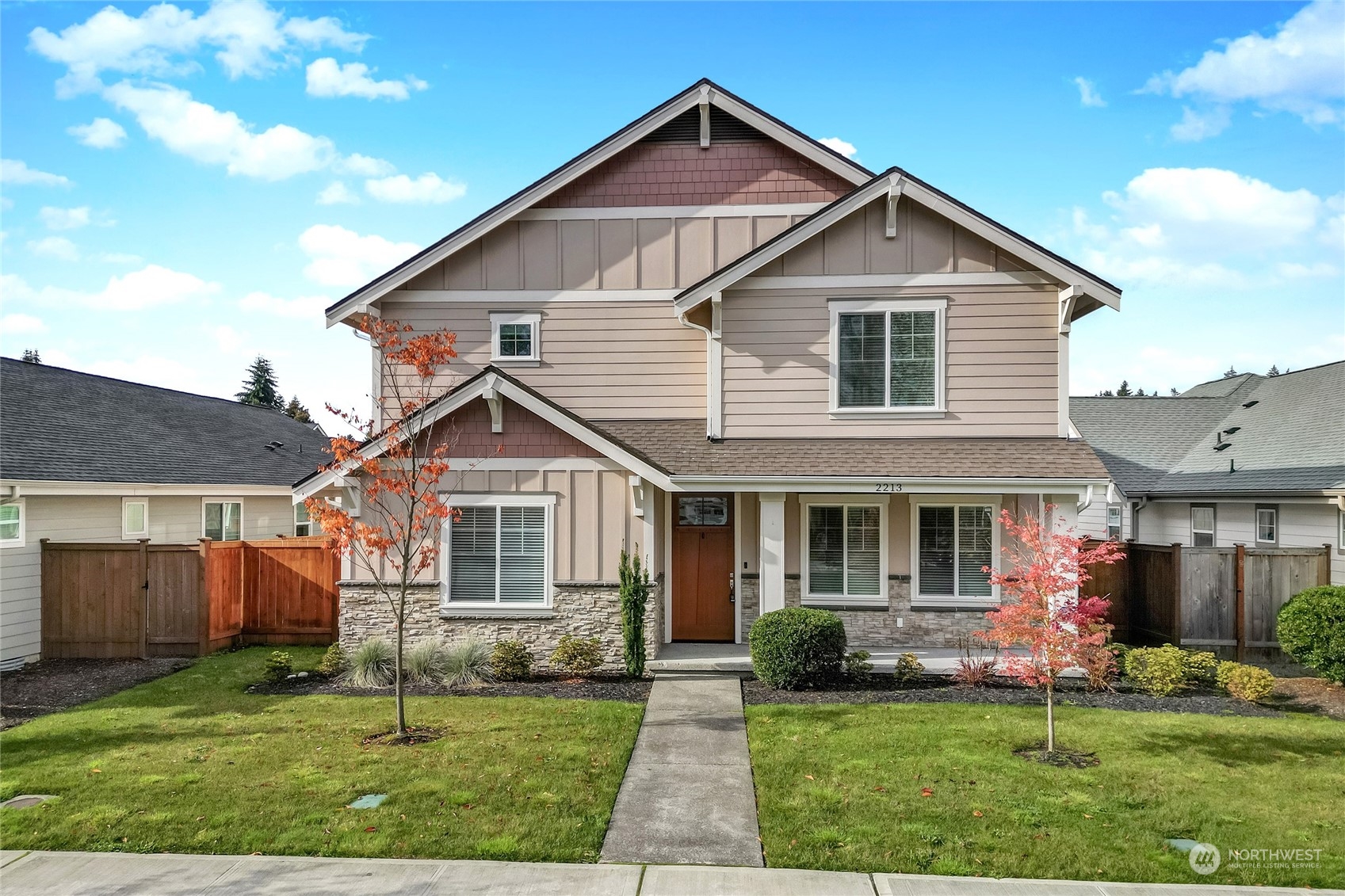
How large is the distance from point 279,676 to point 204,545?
10.6 ft

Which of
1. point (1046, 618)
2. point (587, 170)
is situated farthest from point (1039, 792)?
point (587, 170)

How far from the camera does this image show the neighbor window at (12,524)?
11719mm

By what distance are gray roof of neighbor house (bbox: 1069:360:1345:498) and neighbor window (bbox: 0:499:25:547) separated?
2333 cm

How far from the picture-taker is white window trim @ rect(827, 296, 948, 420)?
11953 mm

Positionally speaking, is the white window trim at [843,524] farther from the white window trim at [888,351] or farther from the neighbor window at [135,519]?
the neighbor window at [135,519]

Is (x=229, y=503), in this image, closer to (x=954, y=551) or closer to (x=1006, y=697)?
(x=954, y=551)

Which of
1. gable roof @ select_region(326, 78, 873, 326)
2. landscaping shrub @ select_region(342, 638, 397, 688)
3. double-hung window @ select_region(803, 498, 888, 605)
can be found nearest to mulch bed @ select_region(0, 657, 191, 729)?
landscaping shrub @ select_region(342, 638, 397, 688)

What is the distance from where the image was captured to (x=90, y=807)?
20.7 feet

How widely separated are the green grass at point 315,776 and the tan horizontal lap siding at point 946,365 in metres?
5.54

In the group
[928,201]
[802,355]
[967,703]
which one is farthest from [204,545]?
[928,201]

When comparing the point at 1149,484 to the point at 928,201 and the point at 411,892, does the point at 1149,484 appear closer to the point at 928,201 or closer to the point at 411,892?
the point at 928,201

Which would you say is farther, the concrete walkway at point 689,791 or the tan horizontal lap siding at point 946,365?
the tan horizontal lap siding at point 946,365

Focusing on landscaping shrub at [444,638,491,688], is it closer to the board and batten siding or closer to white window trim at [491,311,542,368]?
white window trim at [491,311,542,368]

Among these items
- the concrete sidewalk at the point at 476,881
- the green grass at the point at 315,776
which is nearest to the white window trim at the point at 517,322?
the green grass at the point at 315,776
